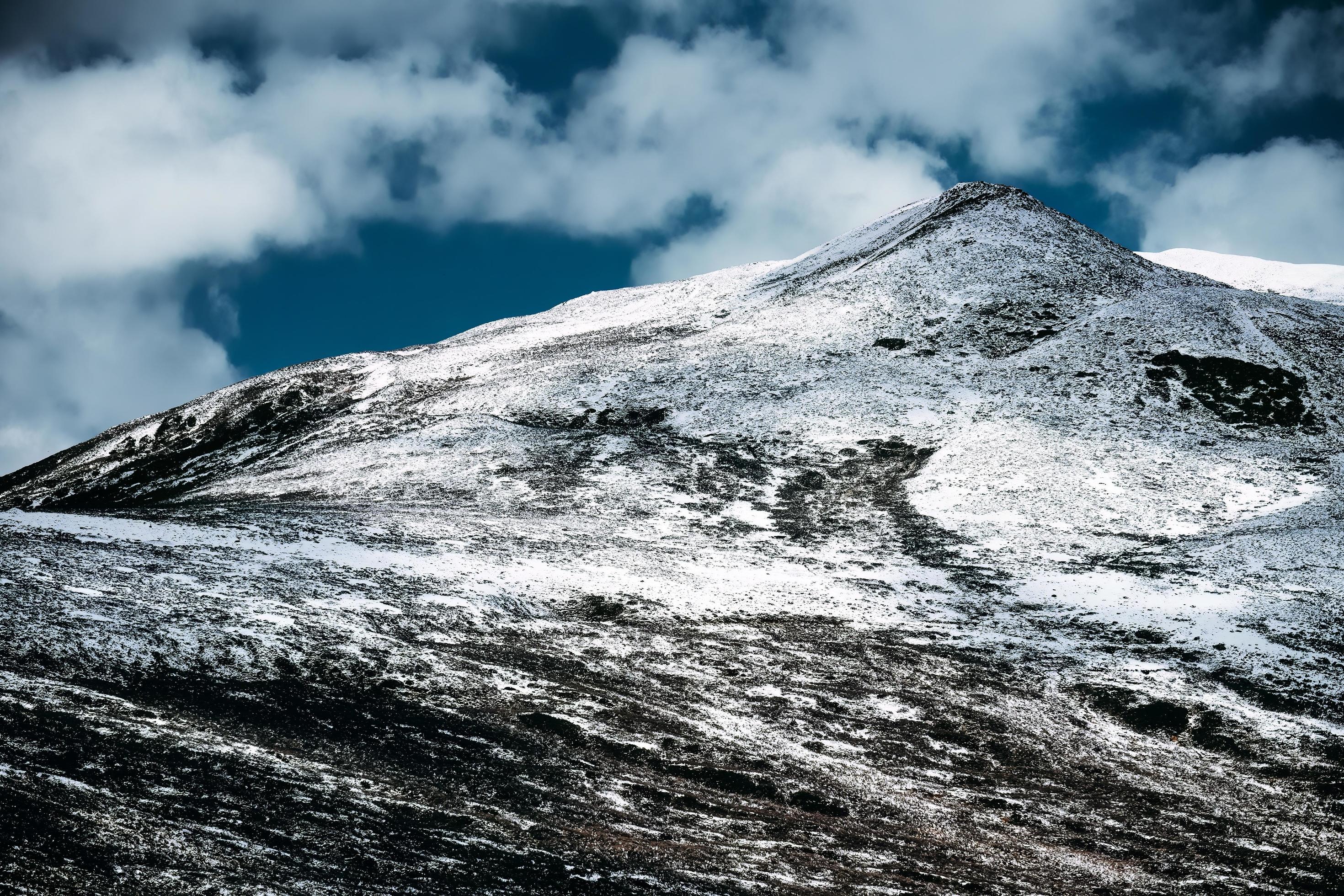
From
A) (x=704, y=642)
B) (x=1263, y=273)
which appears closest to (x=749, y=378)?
(x=704, y=642)

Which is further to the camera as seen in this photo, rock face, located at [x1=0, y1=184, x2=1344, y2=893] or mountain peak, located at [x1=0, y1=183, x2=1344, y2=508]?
mountain peak, located at [x1=0, y1=183, x2=1344, y2=508]

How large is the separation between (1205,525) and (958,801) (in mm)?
22477

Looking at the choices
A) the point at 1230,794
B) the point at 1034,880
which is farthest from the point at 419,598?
the point at 1230,794

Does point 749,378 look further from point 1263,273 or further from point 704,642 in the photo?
point 1263,273

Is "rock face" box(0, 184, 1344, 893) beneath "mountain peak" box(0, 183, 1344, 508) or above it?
beneath

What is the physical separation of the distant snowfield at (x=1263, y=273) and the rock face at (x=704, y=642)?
180 ft

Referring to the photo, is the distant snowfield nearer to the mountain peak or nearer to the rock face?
→ the mountain peak

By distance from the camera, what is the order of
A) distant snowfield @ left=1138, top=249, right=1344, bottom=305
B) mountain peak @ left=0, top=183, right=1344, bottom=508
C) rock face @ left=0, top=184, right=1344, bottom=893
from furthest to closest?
1. distant snowfield @ left=1138, top=249, right=1344, bottom=305
2. mountain peak @ left=0, top=183, right=1344, bottom=508
3. rock face @ left=0, top=184, right=1344, bottom=893

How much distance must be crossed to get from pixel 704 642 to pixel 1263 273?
11048 centimetres

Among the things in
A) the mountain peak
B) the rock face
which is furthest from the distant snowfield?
the rock face

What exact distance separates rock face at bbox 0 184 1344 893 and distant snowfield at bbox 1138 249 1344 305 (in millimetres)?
54793

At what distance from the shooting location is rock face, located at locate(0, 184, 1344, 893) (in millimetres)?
9758

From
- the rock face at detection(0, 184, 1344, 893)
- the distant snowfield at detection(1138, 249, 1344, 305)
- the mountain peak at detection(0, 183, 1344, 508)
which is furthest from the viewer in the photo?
the distant snowfield at detection(1138, 249, 1344, 305)

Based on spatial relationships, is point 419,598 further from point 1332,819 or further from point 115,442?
point 115,442
